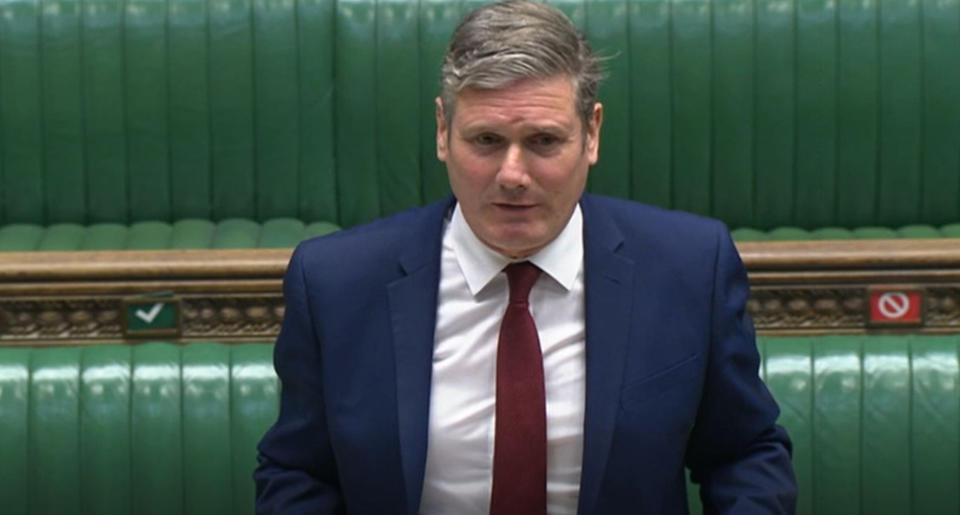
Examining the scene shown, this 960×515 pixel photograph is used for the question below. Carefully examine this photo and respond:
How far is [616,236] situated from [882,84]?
1.99 meters

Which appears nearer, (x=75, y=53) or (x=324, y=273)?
(x=324, y=273)

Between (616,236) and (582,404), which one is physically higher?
(616,236)

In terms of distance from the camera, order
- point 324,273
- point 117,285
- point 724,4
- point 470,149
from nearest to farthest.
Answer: point 470,149
point 324,273
point 117,285
point 724,4

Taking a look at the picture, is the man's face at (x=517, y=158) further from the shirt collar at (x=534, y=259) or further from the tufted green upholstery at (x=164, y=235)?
the tufted green upholstery at (x=164, y=235)

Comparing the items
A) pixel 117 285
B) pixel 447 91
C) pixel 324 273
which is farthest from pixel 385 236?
pixel 117 285

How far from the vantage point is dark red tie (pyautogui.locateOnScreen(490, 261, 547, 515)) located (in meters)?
1.75

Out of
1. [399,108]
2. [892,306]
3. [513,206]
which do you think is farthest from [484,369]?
[399,108]

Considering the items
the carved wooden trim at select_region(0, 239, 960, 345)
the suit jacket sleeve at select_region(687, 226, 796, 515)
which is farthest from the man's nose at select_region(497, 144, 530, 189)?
the carved wooden trim at select_region(0, 239, 960, 345)

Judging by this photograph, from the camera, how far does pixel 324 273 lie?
1797 mm

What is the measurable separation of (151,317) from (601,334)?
1.38 meters

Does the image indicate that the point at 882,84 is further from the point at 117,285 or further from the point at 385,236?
the point at 385,236

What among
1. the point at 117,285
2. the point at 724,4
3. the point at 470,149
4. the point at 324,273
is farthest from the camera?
the point at 724,4

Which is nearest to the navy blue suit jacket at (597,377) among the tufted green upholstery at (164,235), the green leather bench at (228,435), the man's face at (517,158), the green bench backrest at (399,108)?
the man's face at (517,158)

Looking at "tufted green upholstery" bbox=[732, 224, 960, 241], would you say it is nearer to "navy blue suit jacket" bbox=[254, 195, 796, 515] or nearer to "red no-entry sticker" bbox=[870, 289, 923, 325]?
"red no-entry sticker" bbox=[870, 289, 923, 325]
